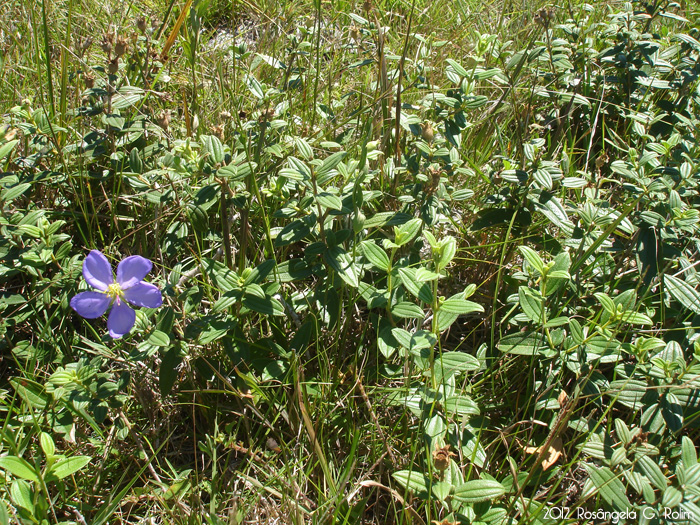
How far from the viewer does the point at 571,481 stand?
5.49ft

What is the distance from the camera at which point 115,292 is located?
153 centimetres

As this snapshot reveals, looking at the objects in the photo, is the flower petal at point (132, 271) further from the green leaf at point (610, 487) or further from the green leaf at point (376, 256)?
the green leaf at point (610, 487)

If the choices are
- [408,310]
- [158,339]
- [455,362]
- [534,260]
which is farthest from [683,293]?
[158,339]

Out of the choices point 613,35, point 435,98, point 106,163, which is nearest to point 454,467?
point 435,98

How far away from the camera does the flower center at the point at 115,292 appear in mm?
1525

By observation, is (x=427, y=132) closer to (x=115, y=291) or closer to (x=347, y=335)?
(x=347, y=335)

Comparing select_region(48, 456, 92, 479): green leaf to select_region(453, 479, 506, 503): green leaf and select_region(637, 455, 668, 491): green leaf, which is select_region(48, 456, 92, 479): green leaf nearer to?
select_region(453, 479, 506, 503): green leaf

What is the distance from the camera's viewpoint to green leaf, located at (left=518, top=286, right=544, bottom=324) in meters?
1.67

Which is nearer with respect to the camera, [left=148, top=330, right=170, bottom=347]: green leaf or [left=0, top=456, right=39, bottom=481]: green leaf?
[left=0, top=456, right=39, bottom=481]: green leaf

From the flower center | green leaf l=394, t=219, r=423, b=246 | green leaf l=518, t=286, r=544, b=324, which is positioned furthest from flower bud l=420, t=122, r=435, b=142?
the flower center

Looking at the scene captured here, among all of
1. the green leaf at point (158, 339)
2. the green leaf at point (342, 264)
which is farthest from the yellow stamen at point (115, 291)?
the green leaf at point (342, 264)

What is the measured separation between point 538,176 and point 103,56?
257cm

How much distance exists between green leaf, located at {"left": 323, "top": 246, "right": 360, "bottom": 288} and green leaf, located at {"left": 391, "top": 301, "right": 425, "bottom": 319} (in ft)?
0.48

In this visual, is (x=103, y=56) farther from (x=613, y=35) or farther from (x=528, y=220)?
(x=613, y=35)
